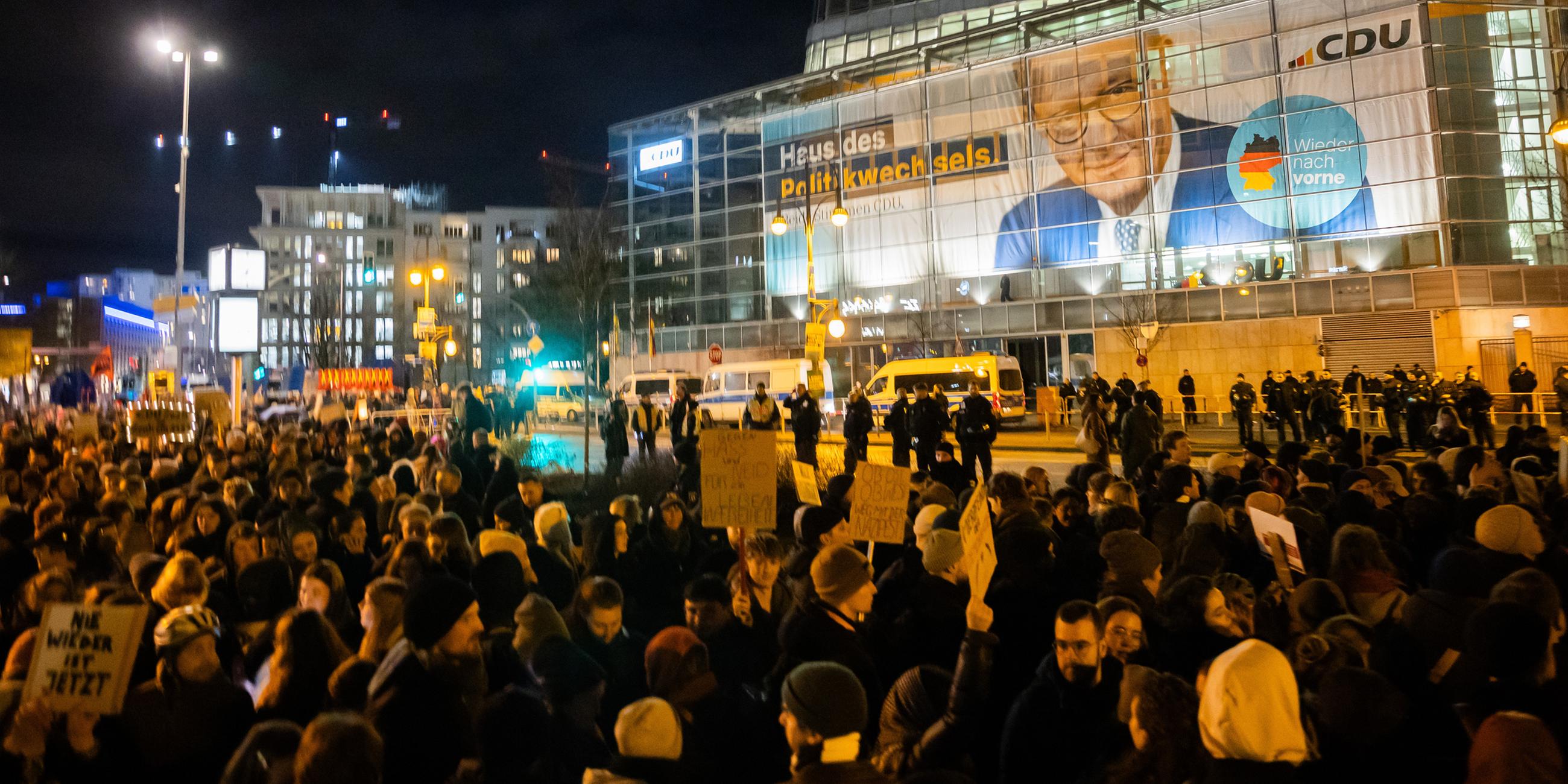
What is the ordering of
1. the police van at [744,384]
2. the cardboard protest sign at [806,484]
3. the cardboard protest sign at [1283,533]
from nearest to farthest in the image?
the cardboard protest sign at [1283,533] < the cardboard protest sign at [806,484] < the police van at [744,384]

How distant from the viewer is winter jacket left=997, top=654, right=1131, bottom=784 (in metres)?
3.21

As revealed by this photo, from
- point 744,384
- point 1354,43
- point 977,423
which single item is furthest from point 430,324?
point 1354,43

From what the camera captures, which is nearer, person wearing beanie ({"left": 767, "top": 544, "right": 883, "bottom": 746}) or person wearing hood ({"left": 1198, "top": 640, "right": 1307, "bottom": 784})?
person wearing hood ({"left": 1198, "top": 640, "right": 1307, "bottom": 784})

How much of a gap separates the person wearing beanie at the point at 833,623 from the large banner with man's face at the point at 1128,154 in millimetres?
35259

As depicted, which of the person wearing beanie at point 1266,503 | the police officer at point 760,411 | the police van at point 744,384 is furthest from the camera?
the police van at point 744,384

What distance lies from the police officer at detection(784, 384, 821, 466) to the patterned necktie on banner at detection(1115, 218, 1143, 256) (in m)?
25.0

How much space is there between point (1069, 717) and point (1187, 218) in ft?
119

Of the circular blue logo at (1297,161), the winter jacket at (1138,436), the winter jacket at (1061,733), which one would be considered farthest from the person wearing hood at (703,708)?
the circular blue logo at (1297,161)

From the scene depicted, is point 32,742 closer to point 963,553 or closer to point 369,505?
point 963,553

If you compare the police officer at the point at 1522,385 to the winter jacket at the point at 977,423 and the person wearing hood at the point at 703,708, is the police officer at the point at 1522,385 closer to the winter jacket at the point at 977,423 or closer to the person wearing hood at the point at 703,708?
the winter jacket at the point at 977,423

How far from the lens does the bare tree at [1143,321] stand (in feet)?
115

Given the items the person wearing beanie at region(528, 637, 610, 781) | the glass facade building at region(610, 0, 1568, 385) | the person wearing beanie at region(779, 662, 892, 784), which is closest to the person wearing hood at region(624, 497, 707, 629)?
the person wearing beanie at region(528, 637, 610, 781)

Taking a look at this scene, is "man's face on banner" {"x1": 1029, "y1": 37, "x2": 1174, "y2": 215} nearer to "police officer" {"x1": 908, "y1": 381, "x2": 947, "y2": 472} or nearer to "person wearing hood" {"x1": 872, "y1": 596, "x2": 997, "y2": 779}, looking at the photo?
"police officer" {"x1": 908, "y1": 381, "x2": 947, "y2": 472}

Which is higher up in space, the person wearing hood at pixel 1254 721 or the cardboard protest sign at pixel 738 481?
the cardboard protest sign at pixel 738 481
